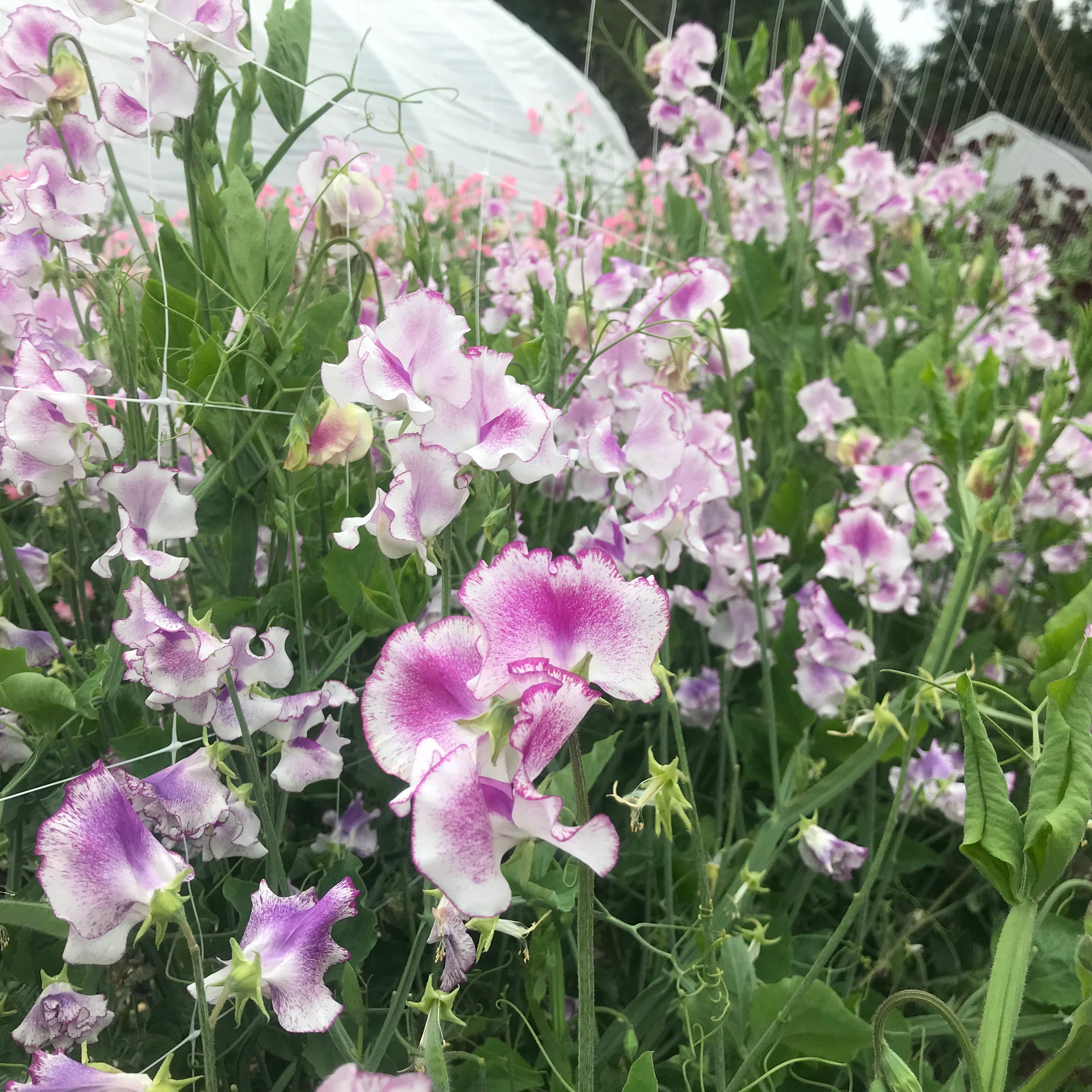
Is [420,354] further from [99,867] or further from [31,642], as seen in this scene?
[31,642]

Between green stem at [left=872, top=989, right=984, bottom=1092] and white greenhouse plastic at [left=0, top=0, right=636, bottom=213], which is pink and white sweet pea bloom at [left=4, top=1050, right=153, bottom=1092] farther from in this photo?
white greenhouse plastic at [left=0, top=0, right=636, bottom=213]

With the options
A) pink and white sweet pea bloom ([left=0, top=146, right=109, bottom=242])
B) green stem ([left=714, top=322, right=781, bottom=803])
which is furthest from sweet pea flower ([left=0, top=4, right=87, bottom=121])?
green stem ([left=714, top=322, right=781, bottom=803])

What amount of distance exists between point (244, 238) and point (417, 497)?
34 cm

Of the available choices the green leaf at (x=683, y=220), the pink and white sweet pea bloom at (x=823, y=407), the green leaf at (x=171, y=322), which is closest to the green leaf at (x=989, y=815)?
the green leaf at (x=171, y=322)

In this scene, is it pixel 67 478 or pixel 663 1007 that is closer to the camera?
pixel 67 478

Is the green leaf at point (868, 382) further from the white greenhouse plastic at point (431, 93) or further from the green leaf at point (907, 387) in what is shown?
the white greenhouse plastic at point (431, 93)

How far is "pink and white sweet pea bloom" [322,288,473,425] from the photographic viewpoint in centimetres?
43

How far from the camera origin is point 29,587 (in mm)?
592

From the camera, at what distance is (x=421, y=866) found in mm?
276

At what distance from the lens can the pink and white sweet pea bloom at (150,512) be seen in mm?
520

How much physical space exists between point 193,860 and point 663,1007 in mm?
372

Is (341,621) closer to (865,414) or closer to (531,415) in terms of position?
(531,415)

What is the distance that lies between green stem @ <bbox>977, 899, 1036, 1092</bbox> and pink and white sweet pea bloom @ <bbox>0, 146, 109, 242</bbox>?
27.1 inches

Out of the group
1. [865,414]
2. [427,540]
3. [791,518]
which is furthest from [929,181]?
[427,540]
